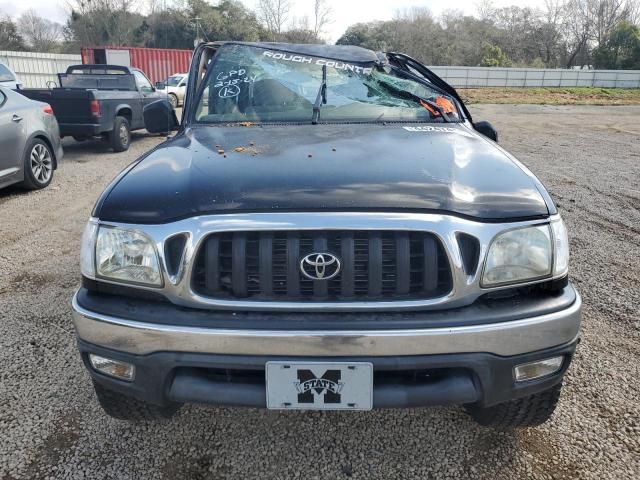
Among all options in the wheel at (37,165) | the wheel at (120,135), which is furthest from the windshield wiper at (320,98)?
the wheel at (120,135)

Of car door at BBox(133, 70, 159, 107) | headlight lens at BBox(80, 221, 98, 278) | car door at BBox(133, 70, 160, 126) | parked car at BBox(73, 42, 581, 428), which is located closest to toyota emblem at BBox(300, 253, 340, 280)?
parked car at BBox(73, 42, 581, 428)

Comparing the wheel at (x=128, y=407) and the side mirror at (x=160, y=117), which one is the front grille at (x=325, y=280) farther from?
the side mirror at (x=160, y=117)

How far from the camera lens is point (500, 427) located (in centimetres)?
220

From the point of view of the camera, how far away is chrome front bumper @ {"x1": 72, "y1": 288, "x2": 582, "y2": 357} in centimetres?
171

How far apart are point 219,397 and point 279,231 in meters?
0.62

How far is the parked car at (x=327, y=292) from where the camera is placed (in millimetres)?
1738

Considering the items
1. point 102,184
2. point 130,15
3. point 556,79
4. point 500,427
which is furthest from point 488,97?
point 130,15

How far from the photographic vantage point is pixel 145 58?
2733 cm

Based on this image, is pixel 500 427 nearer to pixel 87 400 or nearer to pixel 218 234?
pixel 218 234

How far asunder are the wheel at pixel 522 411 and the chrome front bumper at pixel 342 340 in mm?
396

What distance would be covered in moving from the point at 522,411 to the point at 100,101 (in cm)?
897

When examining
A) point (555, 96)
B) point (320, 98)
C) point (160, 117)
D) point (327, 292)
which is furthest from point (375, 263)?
point (555, 96)

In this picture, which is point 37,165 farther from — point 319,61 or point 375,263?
point 375,263

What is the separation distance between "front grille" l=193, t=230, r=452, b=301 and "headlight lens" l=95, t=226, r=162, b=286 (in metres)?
0.18
